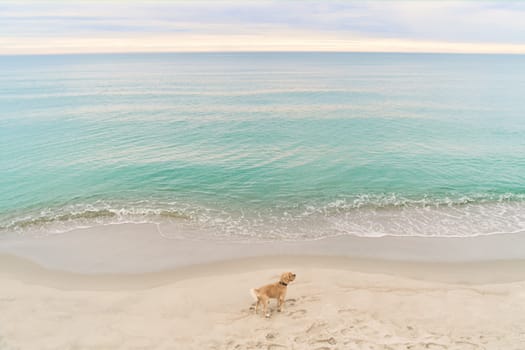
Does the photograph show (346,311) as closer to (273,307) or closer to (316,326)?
(316,326)

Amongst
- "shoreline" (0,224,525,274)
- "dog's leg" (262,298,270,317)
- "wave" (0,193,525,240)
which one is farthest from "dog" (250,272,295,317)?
"wave" (0,193,525,240)

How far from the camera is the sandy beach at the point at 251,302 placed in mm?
8547

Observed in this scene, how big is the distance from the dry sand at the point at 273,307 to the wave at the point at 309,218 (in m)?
2.63

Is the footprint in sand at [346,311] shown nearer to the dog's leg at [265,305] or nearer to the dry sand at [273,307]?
the dry sand at [273,307]

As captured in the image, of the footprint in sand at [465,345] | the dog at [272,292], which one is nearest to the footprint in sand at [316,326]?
the dog at [272,292]

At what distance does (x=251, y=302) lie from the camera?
10.1m

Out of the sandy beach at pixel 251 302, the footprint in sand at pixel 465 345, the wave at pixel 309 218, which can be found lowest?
the sandy beach at pixel 251 302

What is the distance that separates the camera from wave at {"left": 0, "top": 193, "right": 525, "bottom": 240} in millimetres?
14977

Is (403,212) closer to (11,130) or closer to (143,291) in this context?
(143,291)

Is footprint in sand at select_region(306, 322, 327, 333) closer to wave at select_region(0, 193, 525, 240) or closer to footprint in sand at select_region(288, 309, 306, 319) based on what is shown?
footprint in sand at select_region(288, 309, 306, 319)

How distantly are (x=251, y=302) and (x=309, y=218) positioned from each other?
23.1 feet

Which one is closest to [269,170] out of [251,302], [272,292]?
[251,302]

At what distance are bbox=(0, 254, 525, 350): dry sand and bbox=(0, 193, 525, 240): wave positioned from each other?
2.63m

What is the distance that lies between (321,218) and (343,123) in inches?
853
